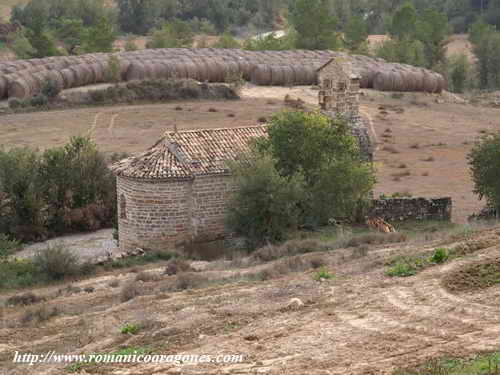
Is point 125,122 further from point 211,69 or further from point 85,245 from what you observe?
point 85,245

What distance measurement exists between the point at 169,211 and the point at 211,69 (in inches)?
1340

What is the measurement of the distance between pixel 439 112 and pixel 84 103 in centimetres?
2155

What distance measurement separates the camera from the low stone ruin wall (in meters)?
27.5

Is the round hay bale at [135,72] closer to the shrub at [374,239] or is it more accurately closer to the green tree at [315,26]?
the green tree at [315,26]

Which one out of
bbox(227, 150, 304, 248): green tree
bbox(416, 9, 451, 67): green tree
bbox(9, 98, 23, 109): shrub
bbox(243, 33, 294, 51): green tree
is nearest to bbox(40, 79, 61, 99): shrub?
bbox(9, 98, 23, 109): shrub

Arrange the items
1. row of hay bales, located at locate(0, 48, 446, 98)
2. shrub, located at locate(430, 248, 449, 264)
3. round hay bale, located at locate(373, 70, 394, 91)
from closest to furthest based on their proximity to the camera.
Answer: shrub, located at locate(430, 248, 449, 264)
row of hay bales, located at locate(0, 48, 446, 98)
round hay bale, located at locate(373, 70, 394, 91)

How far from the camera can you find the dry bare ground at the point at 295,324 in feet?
39.9

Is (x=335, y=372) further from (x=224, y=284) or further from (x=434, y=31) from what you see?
(x=434, y=31)

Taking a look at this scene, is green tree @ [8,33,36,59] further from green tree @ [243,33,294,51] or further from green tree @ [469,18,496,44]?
green tree @ [469,18,496,44]

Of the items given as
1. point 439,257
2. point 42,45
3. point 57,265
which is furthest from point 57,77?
point 439,257

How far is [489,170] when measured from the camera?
27078mm

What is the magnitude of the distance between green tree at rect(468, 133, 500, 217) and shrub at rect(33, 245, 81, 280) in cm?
1240

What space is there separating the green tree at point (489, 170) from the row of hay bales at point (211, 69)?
31609 millimetres

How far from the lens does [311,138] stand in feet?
85.7
